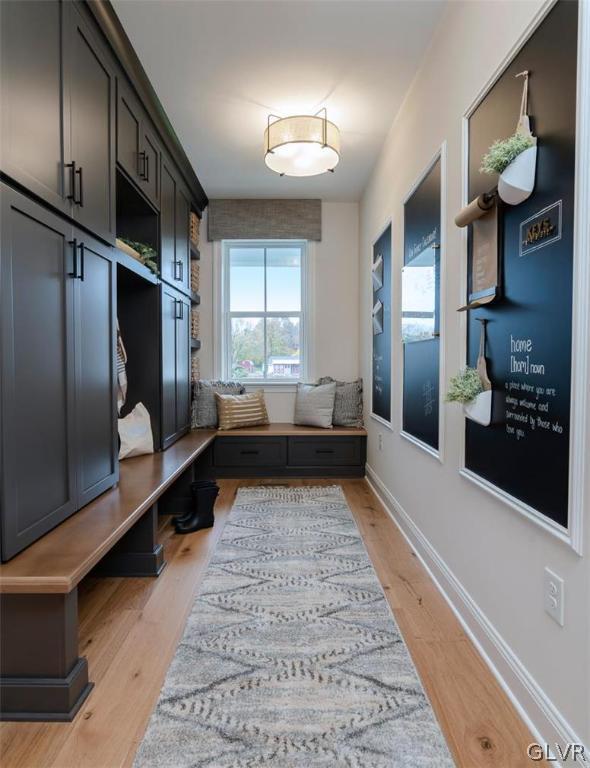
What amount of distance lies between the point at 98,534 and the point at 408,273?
2.16 metres

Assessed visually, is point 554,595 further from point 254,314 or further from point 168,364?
point 254,314

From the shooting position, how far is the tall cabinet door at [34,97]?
1370 mm

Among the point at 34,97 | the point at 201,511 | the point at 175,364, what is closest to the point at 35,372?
the point at 34,97

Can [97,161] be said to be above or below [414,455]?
above

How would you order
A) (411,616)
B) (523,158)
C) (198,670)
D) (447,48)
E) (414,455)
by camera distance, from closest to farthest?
1. (523,158)
2. (198,670)
3. (411,616)
4. (447,48)
5. (414,455)

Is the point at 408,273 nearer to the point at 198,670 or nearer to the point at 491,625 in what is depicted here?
the point at 491,625

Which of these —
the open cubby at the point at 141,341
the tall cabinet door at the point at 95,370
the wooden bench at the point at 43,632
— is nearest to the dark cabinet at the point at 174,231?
the open cubby at the point at 141,341

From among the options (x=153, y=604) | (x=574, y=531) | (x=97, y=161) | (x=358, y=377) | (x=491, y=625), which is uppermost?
(x=97, y=161)

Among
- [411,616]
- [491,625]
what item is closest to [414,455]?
[411,616]

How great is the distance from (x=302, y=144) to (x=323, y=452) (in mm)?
2618

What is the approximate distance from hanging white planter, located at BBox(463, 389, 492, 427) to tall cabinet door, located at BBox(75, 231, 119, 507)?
154cm

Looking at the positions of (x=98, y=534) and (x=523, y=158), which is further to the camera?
(x=98, y=534)

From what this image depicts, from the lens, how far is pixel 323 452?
4.31m

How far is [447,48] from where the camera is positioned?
6.93 feet
